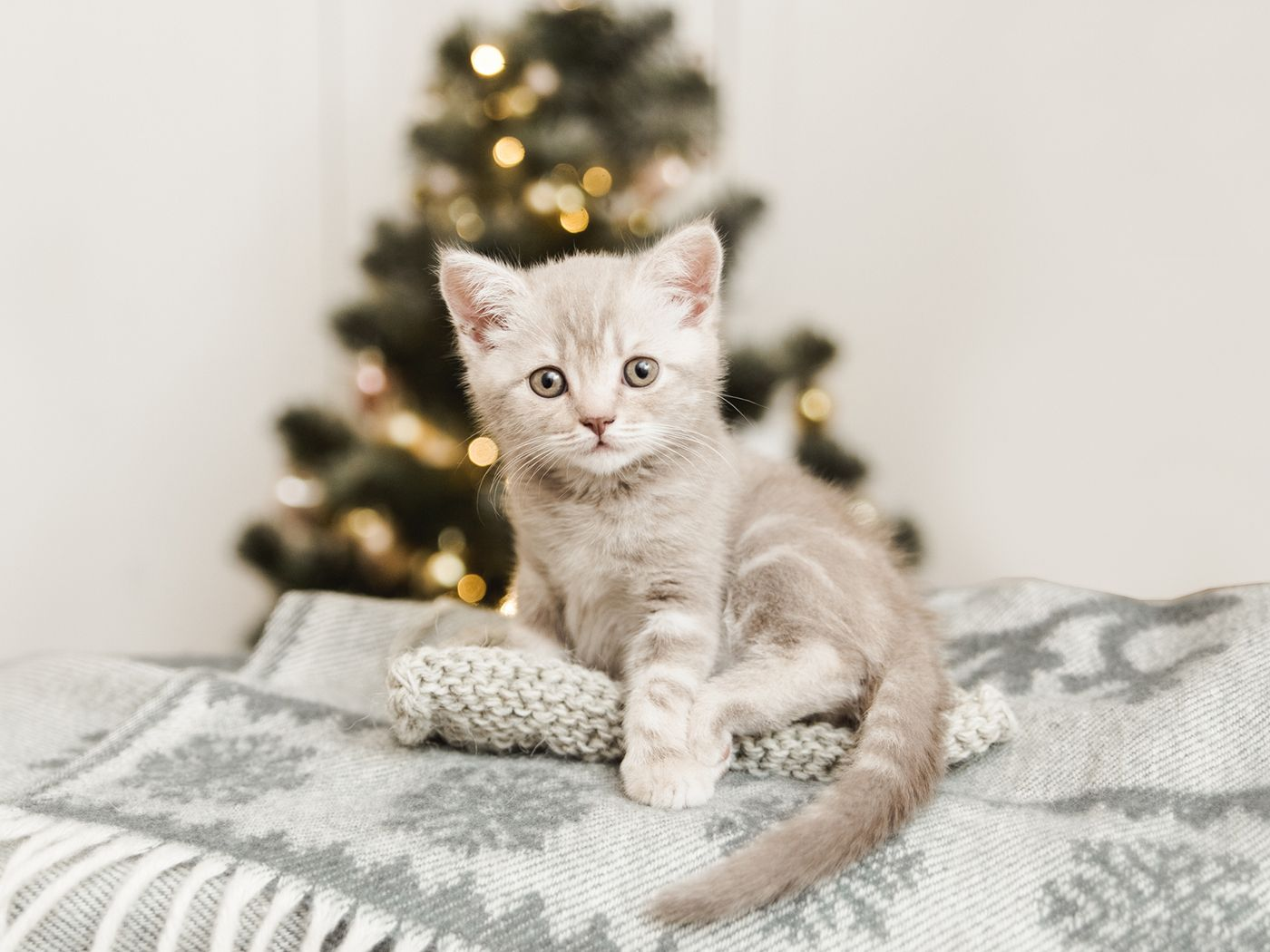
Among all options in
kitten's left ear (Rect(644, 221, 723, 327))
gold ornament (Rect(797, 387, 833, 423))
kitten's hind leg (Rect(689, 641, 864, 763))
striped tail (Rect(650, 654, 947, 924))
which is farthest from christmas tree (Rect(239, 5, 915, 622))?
striped tail (Rect(650, 654, 947, 924))

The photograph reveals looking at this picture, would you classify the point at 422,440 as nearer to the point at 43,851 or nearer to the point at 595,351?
the point at 595,351

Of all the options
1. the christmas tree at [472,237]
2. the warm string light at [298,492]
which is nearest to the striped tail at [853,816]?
the christmas tree at [472,237]

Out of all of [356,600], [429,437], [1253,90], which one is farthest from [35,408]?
[1253,90]

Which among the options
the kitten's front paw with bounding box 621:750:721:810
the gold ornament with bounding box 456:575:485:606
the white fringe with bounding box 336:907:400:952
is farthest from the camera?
the gold ornament with bounding box 456:575:485:606

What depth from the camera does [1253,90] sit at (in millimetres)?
1583

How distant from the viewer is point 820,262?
2.40 meters

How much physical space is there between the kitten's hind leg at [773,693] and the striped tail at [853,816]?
1.8 inches

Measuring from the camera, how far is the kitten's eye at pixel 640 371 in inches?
41.1

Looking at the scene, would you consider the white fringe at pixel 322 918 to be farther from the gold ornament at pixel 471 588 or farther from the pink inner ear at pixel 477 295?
the gold ornament at pixel 471 588

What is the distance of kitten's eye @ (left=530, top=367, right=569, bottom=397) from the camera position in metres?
1.04

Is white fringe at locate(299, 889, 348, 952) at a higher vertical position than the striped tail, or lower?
lower

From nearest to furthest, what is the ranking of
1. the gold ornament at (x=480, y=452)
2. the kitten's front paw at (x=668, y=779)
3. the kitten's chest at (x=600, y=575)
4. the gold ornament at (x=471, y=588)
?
the kitten's front paw at (x=668, y=779) < the kitten's chest at (x=600, y=575) < the gold ornament at (x=480, y=452) < the gold ornament at (x=471, y=588)

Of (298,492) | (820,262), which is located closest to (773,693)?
(298,492)

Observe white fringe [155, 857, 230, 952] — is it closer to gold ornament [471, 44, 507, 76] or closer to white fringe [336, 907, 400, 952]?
white fringe [336, 907, 400, 952]
